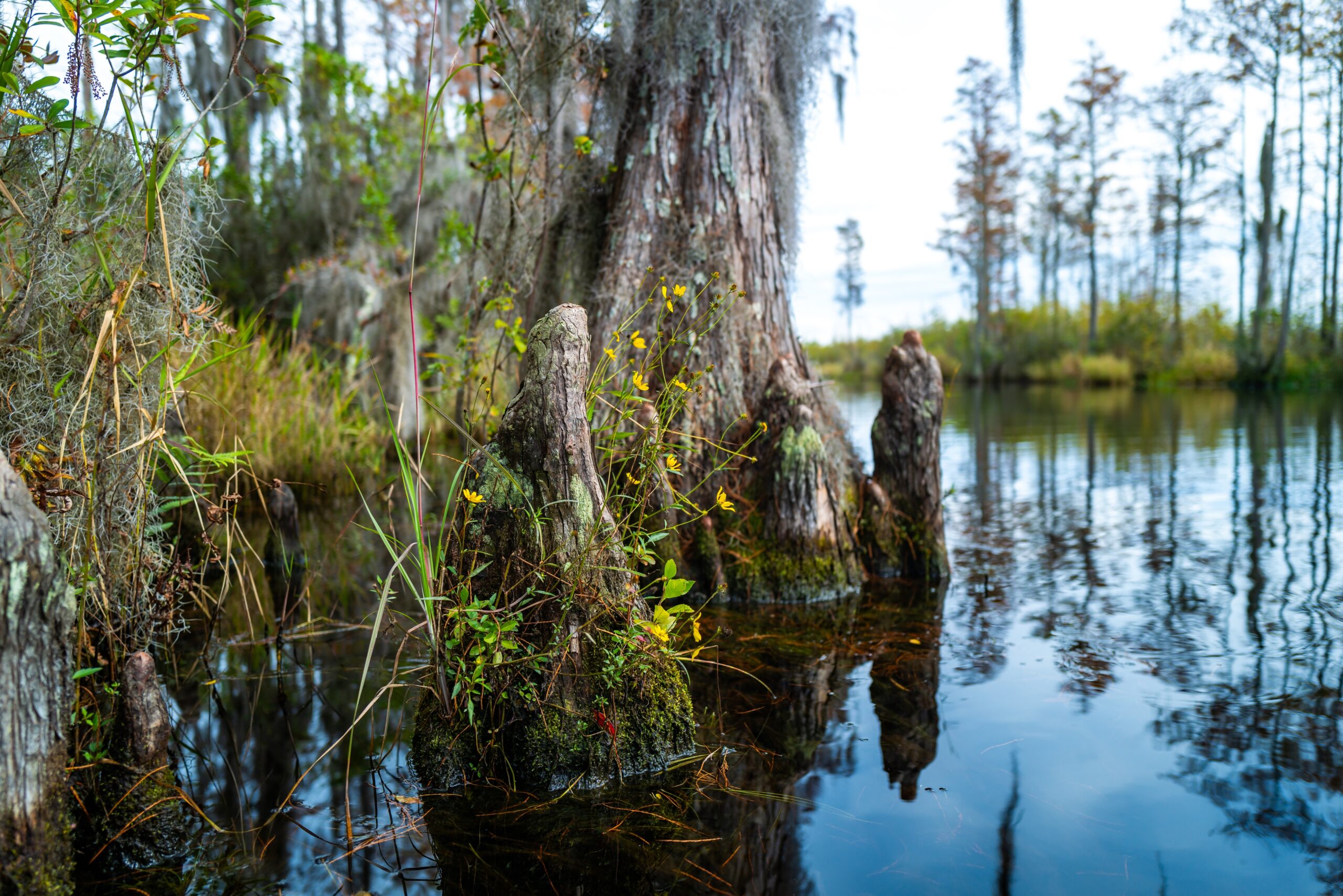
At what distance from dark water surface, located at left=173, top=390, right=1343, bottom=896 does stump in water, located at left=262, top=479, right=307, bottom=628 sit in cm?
15

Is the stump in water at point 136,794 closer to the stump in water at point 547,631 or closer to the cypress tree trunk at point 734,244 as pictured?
the stump in water at point 547,631

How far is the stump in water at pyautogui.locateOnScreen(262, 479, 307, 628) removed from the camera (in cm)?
436

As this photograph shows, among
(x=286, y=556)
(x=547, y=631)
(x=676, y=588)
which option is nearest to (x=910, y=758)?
(x=676, y=588)

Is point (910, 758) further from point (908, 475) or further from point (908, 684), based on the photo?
point (908, 475)

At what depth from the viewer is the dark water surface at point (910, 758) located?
1.96m

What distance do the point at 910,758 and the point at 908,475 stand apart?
2288 millimetres

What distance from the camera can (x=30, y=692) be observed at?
1532 millimetres

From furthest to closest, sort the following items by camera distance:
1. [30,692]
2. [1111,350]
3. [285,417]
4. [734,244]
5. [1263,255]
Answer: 1. [1111,350]
2. [1263,255]
3. [285,417]
4. [734,244]
5. [30,692]

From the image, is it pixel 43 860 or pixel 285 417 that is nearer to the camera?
pixel 43 860

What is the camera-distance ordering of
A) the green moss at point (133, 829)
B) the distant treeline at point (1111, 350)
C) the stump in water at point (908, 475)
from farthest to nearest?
1. the distant treeline at point (1111, 350)
2. the stump in water at point (908, 475)
3. the green moss at point (133, 829)

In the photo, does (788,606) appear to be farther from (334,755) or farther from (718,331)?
(334,755)

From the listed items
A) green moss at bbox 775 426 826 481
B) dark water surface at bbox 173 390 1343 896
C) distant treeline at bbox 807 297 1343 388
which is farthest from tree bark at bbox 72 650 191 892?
distant treeline at bbox 807 297 1343 388

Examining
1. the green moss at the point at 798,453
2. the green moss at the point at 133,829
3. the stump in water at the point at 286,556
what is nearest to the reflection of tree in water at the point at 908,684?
the green moss at the point at 798,453

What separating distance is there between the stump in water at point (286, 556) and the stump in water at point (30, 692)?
2.54 metres
